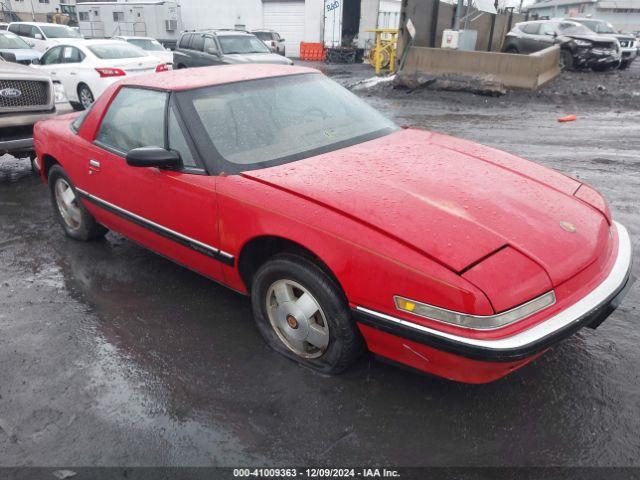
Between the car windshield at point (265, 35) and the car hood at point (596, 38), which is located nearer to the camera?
the car hood at point (596, 38)

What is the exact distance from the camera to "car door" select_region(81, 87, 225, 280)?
3.00 metres

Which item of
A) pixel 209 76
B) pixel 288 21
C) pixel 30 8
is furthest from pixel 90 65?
pixel 30 8

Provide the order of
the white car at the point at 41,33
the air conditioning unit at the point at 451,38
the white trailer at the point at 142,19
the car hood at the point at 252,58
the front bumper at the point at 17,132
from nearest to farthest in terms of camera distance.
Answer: the front bumper at the point at 17,132 → the car hood at the point at 252,58 → the air conditioning unit at the point at 451,38 → the white car at the point at 41,33 → the white trailer at the point at 142,19

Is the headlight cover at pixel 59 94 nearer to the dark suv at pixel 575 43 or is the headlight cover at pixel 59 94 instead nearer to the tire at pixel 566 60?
the tire at pixel 566 60

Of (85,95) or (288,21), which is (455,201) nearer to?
(85,95)

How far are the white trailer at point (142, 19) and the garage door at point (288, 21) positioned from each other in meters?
5.58

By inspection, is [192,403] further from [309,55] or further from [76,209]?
[309,55]

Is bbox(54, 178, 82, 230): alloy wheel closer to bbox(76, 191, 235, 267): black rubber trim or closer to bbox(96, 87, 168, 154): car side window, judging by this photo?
bbox(76, 191, 235, 267): black rubber trim

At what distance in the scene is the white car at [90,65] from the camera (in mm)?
10234

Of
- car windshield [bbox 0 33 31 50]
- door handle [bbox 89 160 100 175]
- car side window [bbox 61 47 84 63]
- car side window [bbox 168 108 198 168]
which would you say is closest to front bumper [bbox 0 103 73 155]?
door handle [bbox 89 160 100 175]

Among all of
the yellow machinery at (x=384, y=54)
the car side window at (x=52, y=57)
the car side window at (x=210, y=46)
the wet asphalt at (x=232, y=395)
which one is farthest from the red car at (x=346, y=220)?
the yellow machinery at (x=384, y=54)

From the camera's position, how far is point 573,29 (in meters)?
15.8

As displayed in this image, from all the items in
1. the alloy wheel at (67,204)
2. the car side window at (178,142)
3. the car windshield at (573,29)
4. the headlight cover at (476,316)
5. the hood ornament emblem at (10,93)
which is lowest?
the alloy wheel at (67,204)

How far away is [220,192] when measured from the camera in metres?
2.82
